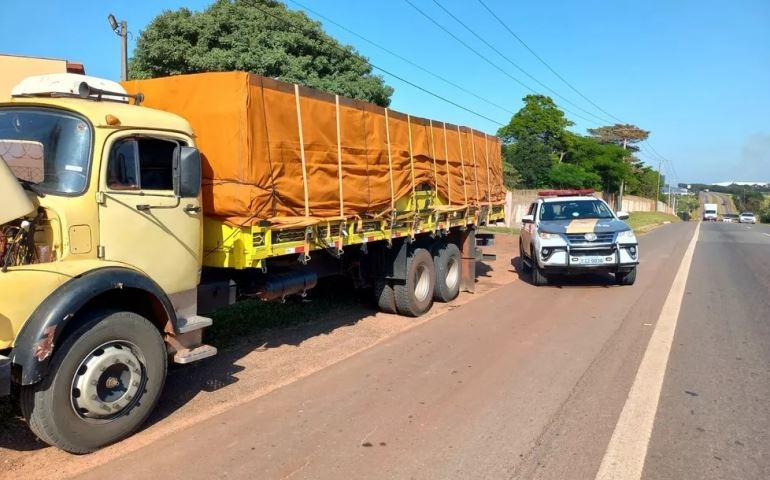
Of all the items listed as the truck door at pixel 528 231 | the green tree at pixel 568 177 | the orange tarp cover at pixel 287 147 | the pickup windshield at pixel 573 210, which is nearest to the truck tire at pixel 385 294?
the orange tarp cover at pixel 287 147

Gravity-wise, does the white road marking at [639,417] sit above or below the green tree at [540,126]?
below

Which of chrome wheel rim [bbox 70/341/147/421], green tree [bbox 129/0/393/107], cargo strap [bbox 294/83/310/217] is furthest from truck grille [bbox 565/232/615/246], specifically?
green tree [bbox 129/0/393/107]

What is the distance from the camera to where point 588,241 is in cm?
1072

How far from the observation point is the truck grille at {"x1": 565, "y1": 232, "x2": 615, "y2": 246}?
10.7 m

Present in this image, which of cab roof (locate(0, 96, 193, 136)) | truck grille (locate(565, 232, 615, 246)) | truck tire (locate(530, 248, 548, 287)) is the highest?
cab roof (locate(0, 96, 193, 136))

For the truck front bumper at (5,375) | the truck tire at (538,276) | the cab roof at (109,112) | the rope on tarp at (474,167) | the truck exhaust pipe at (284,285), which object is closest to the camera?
the truck front bumper at (5,375)

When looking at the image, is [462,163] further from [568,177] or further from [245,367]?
[568,177]

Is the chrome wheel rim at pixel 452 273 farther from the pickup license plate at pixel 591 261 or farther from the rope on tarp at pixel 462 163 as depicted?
the pickup license plate at pixel 591 261

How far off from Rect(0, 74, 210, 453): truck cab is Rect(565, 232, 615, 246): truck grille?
770 centimetres

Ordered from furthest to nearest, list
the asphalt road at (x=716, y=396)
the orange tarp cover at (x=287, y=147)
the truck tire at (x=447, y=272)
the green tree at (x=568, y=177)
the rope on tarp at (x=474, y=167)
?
the green tree at (x=568, y=177) → the rope on tarp at (x=474, y=167) → the truck tire at (x=447, y=272) → the orange tarp cover at (x=287, y=147) → the asphalt road at (x=716, y=396)

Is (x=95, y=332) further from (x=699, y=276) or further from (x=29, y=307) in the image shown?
(x=699, y=276)

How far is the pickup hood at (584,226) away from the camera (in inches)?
427

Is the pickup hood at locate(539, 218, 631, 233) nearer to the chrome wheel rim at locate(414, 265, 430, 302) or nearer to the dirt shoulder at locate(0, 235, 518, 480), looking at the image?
the dirt shoulder at locate(0, 235, 518, 480)

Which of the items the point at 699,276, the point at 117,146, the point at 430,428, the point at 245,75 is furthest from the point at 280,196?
the point at 699,276
